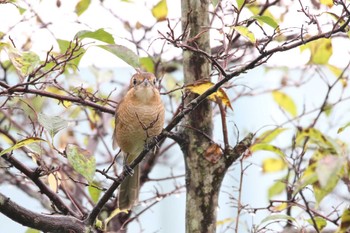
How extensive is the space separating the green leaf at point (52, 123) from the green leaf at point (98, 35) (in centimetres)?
15

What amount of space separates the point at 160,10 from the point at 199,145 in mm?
536

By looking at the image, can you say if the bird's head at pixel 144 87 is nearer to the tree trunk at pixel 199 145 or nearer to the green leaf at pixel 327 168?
the tree trunk at pixel 199 145

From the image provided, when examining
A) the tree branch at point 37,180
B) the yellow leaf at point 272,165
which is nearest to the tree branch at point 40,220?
the tree branch at point 37,180

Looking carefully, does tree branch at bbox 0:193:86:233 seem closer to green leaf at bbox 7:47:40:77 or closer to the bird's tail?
green leaf at bbox 7:47:40:77

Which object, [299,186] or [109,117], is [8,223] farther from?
[299,186]

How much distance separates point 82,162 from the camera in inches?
38.8

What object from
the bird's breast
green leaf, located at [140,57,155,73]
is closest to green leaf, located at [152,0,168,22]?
green leaf, located at [140,57,155,73]

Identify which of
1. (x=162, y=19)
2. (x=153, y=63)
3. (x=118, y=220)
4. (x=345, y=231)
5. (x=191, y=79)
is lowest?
(x=345, y=231)

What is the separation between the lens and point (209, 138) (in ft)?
4.42

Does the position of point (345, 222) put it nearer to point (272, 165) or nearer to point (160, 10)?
point (160, 10)

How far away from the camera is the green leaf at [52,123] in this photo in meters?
1.07

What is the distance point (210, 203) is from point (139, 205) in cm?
50

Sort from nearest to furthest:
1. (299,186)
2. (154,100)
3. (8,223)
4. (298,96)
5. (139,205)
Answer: (299,186) → (139,205) → (154,100) → (8,223) → (298,96)

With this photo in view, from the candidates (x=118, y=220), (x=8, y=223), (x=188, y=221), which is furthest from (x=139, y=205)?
(x=8, y=223)
